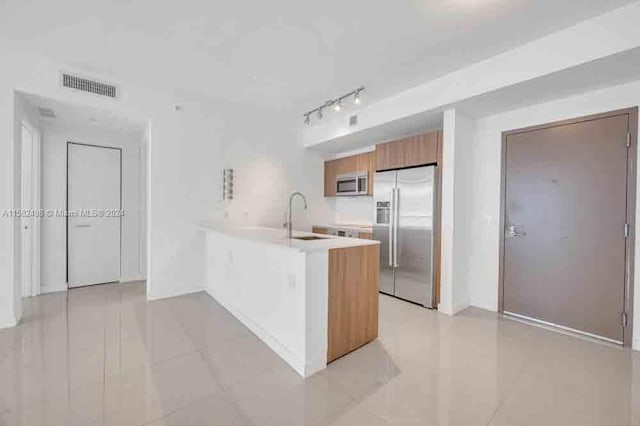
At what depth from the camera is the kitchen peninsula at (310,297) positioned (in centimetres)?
212

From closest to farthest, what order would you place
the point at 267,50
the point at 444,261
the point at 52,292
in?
the point at 267,50 → the point at 444,261 → the point at 52,292

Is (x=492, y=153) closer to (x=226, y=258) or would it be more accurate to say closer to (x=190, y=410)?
(x=226, y=258)

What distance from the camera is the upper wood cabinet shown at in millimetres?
3593

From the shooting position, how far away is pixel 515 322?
316cm

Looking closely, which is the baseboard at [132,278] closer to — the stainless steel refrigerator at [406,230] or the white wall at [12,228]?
the white wall at [12,228]

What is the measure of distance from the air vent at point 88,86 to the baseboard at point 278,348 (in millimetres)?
2824

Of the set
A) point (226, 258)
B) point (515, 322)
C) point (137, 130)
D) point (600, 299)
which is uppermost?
point (137, 130)

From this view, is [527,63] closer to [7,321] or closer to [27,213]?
[7,321]

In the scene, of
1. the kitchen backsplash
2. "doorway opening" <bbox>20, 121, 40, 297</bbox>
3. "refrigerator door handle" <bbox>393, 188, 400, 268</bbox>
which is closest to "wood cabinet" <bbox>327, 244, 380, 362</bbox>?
"refrigerator door handle" <bbox>393, 188, 400, 268</bbox>

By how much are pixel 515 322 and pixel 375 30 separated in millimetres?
3275

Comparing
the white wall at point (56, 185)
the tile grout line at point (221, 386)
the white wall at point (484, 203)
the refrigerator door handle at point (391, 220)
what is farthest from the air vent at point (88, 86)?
the white wall at point (484, 203)

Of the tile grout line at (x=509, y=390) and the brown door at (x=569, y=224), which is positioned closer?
the tile grout line at (x=509, y=390)

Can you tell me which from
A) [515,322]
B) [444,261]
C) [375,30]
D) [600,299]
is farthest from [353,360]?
[375,30]

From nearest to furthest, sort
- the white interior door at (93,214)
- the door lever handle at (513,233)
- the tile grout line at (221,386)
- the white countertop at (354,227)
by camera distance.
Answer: the tile grout line at (221,386)
the door lever handle at (513,233)
the white interior door at (93,214)
the white countertop at (354,227)
